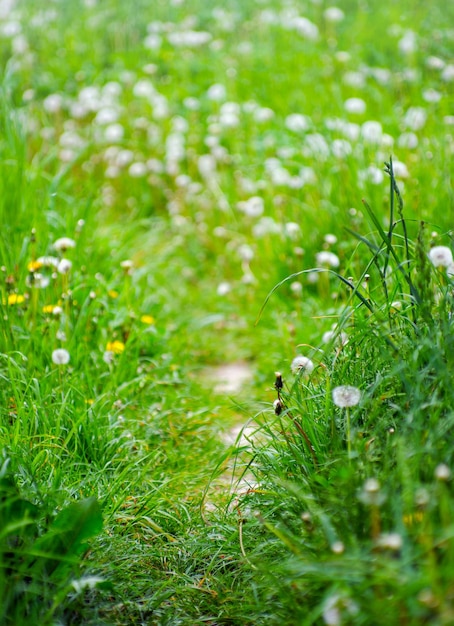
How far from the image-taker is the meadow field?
5.85 feet

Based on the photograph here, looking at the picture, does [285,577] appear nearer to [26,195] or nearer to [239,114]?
[26,195]

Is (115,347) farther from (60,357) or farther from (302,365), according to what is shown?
(302,365)

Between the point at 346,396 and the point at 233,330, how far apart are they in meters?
2.34

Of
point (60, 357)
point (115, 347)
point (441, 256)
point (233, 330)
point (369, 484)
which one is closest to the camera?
point (369, 484)

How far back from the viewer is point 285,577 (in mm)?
1814

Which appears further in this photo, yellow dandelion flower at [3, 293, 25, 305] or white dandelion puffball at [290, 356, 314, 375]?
yellow dandelion flower at [3, 293, 25, 305]

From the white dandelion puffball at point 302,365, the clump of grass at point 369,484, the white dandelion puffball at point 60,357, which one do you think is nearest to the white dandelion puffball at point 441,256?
the clump of grass at point 369,484

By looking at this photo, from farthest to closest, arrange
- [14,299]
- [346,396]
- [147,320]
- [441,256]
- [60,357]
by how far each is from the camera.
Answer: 1. [147,320]
2. [14,299]
3. [60,357]
4. [441,256]
5. [346,396]

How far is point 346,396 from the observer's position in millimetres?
2000

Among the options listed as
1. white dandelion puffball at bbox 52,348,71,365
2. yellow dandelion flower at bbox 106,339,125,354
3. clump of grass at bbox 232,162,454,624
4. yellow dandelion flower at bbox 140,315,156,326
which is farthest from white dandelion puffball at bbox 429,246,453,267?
yellow dandelion flower at bbox 140,315,156,326

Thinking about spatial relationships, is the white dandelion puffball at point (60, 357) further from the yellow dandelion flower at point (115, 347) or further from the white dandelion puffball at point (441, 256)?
the white dandelion puffball at point (441, 256)

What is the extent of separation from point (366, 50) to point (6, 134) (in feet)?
13.2

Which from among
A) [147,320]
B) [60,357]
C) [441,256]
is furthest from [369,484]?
[147,320]

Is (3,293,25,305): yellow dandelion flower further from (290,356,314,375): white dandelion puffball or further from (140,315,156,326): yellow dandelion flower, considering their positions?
(290,356,314,375): white dandelion puffball
